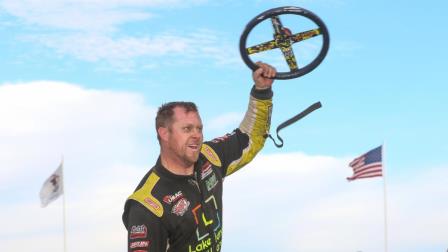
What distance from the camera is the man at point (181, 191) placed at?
6863 millimetres

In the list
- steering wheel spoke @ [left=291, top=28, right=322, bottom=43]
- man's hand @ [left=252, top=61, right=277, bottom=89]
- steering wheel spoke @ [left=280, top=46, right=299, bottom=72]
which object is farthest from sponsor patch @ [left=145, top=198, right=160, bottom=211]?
steering wheel spoke @ [left=291, top=28, right=322, bottom=43]

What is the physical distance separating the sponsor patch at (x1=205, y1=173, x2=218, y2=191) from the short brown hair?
702mm

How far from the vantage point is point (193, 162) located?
276 inches

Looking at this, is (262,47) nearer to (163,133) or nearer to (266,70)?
(266,70)

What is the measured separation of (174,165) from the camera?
7.08 metres

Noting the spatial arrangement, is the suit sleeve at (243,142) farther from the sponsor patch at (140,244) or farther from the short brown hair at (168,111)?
the sponsor patch at (140,244)

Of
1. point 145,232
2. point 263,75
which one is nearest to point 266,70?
point 263,75

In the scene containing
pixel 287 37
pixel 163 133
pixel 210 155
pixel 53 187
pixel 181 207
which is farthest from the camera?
pixel 53 187

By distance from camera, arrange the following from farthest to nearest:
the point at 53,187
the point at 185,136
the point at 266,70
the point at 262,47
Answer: the point at 53,187 < the point at 266,70 < the point at 185,136 < the point at 262,47

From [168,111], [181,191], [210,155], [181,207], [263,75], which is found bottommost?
[181,207]

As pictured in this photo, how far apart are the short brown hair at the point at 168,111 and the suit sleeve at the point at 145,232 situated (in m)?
0.70

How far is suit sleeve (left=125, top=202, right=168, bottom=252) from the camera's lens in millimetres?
6824

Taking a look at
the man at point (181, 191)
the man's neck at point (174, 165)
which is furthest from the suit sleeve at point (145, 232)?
the man's neck at point (174, 165)

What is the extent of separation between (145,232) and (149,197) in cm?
34
